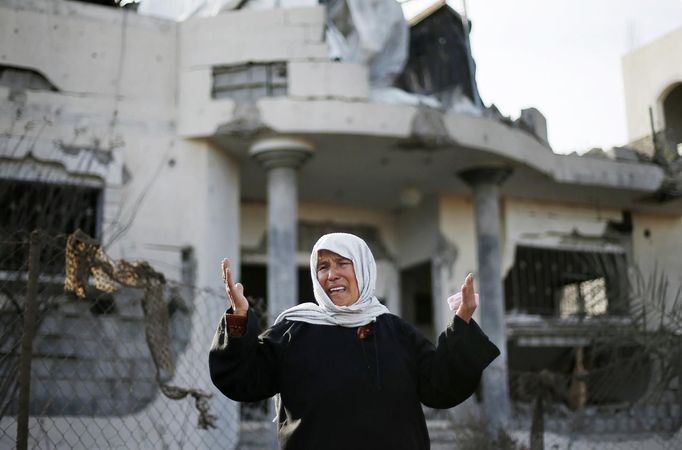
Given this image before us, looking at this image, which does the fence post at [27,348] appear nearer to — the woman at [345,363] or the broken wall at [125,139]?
the woman at [345,363]

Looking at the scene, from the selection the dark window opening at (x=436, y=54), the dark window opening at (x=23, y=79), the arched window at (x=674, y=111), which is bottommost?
the dark window opening at (x=23, y=79)

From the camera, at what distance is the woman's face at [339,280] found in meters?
2.92

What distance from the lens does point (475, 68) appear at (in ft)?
40.0

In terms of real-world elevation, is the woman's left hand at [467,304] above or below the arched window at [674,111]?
below

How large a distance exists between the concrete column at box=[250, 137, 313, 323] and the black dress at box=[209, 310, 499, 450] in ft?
24.3

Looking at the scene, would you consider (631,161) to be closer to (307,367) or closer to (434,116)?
(434,116)

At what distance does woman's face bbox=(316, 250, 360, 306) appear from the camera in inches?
115

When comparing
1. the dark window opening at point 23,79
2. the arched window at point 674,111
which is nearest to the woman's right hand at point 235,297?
the dark window opening at point 23,79

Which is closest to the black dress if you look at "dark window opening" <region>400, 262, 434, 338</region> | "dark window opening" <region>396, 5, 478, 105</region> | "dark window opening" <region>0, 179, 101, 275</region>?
"dark window opening" <region>0, 179, 101, 275</region>

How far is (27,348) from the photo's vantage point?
153 inches

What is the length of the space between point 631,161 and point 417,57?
448 centimetres

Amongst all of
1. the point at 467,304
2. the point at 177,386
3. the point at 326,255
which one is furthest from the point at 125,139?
the point at 467,304

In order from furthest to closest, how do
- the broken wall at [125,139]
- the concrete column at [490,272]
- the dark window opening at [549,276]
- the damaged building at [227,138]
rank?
1. the dark window opening at [549,276]
2. the concrete column at [490,272]
3. the broken wall at [125,139]
4. the damaged building at [227,138]

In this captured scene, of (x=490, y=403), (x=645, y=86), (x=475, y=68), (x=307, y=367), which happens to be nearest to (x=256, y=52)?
(x=475, y=68)
